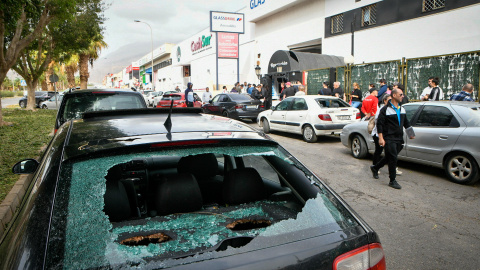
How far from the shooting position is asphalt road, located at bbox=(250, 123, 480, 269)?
3527mm

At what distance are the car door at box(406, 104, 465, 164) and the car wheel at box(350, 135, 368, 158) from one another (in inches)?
46.8

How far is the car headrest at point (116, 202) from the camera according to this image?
5.94 feet

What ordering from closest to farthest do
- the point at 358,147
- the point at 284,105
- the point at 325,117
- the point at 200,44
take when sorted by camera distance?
1. the point at 358,147
2. the point at 325,117
3. the point at 284,105
4. the point at 200,44

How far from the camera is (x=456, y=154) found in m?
6.21

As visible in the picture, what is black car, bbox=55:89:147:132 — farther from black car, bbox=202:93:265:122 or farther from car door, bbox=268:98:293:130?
black car, bbox=202:93:265:122

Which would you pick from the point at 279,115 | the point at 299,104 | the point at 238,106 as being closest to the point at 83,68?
the point at 238,106

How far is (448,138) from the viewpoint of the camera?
6312 millimetres

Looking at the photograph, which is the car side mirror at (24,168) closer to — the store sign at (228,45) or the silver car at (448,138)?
the silver car at (448,138)

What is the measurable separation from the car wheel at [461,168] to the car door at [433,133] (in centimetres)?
18

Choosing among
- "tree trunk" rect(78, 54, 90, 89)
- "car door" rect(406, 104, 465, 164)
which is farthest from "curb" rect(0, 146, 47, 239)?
"tree trunk" rect(78, 54, 90, 89)

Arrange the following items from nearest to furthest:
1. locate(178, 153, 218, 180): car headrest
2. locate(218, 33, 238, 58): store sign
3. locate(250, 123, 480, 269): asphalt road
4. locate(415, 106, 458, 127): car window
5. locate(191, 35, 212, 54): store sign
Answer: locate(178, 153, 218, 180): car headrest
locate(250, 123, 480, 269): asphalt road
locate(415, 106, 458, 127): car window
locate(218, 33, 238, 58): store sign
locate(191, 35, 212, 54): store sign

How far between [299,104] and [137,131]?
999 centimetres

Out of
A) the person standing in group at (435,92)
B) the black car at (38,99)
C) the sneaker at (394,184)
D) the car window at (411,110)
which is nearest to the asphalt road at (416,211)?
the sneaker at (394,184)

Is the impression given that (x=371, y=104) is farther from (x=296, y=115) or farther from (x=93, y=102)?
(x=93, y=102)
